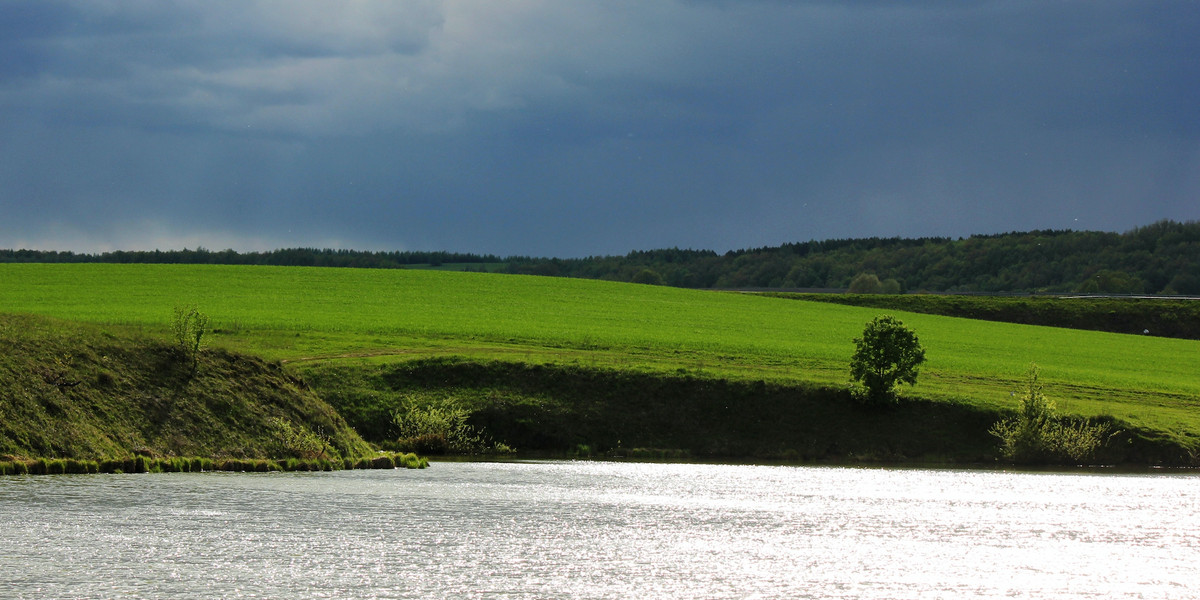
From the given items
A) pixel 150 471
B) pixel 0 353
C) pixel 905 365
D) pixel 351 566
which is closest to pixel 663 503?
pixel 351 566

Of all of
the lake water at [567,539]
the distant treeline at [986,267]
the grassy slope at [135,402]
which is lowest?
the lake water at [567,539]

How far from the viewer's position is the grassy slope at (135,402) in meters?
32.2

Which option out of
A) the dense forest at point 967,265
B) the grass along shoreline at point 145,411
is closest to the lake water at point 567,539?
the grass along shoreline at point 145,411

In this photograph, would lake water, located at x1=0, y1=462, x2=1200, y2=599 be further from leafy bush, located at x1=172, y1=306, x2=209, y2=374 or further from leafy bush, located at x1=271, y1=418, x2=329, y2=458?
leafy bush, located at x1=172, y1=306, x2=209, y2=374

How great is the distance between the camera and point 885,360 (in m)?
51.9

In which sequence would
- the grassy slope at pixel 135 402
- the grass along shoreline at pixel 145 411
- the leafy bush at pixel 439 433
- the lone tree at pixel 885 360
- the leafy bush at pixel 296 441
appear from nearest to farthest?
1. the grass along shoreline at pixel 145 411
2. the grassy slope at pixel 135 402
3. the leafy bush at pixel 296 441
4. the leafy bush at pixel 439 433
5. the lone tree at pixel 885 360

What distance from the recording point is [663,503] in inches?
1146

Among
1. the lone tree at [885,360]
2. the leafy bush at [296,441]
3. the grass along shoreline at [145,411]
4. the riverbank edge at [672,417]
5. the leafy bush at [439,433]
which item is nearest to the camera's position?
the grass along shoreline at [145,411]

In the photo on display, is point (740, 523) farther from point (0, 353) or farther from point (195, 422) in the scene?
point (0, 353)

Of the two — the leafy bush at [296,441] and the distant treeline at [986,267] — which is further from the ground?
the distant treeline at [986,267]

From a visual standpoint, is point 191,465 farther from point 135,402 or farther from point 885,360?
point 885,360

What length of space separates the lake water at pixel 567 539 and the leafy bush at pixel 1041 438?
13606mm

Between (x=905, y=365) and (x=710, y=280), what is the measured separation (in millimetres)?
130849

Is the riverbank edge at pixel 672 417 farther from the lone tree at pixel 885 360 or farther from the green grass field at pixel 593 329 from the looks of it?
the green grass field at pixel 593 329
